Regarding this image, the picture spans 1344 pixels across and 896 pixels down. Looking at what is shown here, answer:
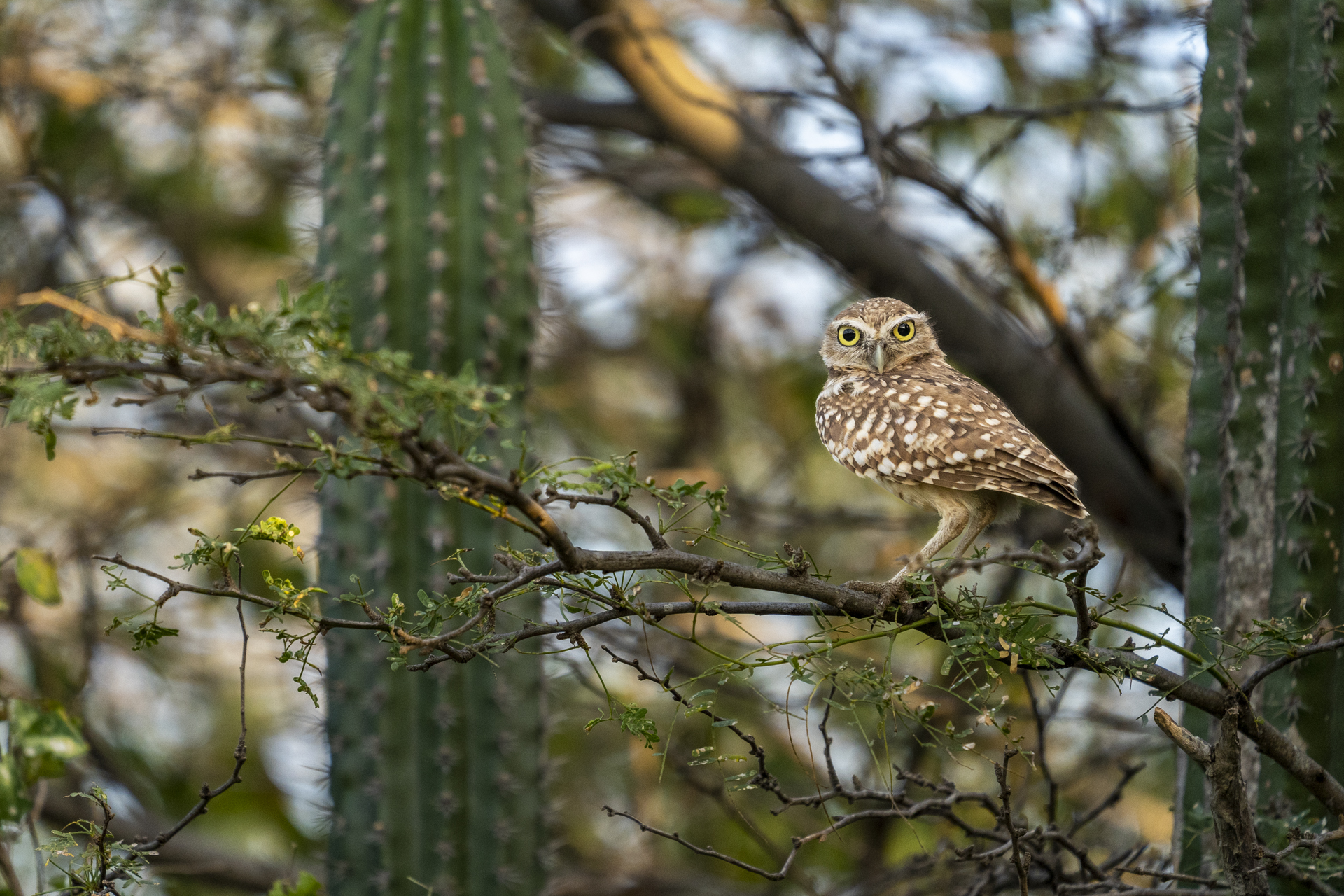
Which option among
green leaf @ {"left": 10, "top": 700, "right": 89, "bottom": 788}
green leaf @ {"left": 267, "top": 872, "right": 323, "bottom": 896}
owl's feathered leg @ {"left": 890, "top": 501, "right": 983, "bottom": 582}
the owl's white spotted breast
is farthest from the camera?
owl's feathered leg @ {"left": 890, "top": 501, "right": 983, "bottom": 582}

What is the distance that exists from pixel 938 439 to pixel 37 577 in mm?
1890

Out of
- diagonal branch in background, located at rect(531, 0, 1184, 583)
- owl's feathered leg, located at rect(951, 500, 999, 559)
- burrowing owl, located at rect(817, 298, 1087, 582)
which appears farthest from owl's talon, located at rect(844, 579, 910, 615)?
diagonal branch in background, located at rect(531, 0, 1184, 583)

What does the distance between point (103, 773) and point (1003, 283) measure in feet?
13.5

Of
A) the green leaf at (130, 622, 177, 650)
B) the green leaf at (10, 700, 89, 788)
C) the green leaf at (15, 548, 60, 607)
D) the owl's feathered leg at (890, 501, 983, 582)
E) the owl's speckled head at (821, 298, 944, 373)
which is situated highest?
the owl's speckled head at (821, 298, 944, 373)

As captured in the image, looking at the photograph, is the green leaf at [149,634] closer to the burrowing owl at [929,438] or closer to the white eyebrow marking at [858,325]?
the burrowing owl at [929,438]

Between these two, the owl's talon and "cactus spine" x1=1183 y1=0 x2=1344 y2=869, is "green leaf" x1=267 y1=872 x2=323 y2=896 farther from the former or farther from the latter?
"cactus spine" x1=1183 y1=0 x2=1344 y2=869

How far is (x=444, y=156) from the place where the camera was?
138 inches

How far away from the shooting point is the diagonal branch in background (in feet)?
15.3

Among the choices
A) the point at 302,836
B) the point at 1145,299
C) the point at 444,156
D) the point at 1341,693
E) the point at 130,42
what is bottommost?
the point at 302,836

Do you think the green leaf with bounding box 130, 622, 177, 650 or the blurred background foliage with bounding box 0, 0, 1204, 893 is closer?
the green leaf with bounding box 130, 622, 177, 650

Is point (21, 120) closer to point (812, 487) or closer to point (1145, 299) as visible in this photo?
point (812, 487)

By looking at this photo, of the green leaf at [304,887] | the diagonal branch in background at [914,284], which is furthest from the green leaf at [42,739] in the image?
the diagonal branch in background at [914,284]

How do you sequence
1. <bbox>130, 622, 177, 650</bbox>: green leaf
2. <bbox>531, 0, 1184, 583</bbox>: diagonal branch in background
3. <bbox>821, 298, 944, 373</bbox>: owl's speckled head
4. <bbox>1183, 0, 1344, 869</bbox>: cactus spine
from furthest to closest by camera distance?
<bbox>531, 0, 1184, 583</bbox>: diagonal branch in background, <bbox>821, 298, 944, 373</bbox>: owl's speckled head, <bbox>1183, 0, 1344, 869</bbox>: cactus spine, <bbox>130, 622, 177, 650</bbox>: green leaf

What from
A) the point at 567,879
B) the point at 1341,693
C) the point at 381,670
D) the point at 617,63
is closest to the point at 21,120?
the point at 617,63
